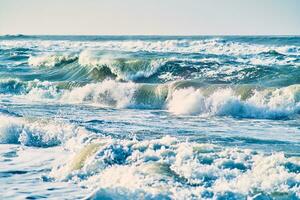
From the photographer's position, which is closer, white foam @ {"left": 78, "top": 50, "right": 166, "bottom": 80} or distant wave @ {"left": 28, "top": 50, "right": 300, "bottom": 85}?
distant wave @ {"left": 28, "top": 50, "right": 300, "bottom": 85}

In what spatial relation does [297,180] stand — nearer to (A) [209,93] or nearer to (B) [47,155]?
(B) [47,155]

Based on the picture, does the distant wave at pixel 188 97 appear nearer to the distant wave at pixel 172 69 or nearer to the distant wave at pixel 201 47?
the distant wave at pixel 172 69

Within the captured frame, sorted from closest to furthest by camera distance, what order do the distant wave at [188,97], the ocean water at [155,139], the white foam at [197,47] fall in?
the ocean water at [155,139], the distant wave at [188,97], the white foam at [197,47]

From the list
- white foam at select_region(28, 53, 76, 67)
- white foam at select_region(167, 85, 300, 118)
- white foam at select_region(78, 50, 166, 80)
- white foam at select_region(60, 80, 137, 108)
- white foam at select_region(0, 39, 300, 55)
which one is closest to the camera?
white foam at select_region(167, 85, 300, 118)

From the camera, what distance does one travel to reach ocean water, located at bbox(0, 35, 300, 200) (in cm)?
753

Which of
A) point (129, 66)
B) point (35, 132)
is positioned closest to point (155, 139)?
point (35, 132)

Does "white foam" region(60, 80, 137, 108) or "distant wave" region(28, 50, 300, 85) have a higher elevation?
"distant wave" region(28, 50, 300, 85)

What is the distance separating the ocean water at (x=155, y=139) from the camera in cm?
753

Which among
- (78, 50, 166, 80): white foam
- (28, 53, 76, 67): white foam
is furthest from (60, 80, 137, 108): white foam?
(28, 53, 76, 67): white foam

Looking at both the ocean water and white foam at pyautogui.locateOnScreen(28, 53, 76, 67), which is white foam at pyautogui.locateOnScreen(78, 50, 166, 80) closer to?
the ocean water

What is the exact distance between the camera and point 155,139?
37.2 ft

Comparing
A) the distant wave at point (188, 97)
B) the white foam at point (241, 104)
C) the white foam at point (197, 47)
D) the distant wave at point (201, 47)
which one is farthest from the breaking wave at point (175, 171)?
the white foam at point (197, 47)

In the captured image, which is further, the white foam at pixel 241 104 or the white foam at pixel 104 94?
the white foam at pixel 104 94

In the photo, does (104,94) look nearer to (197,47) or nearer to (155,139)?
(155,139)
